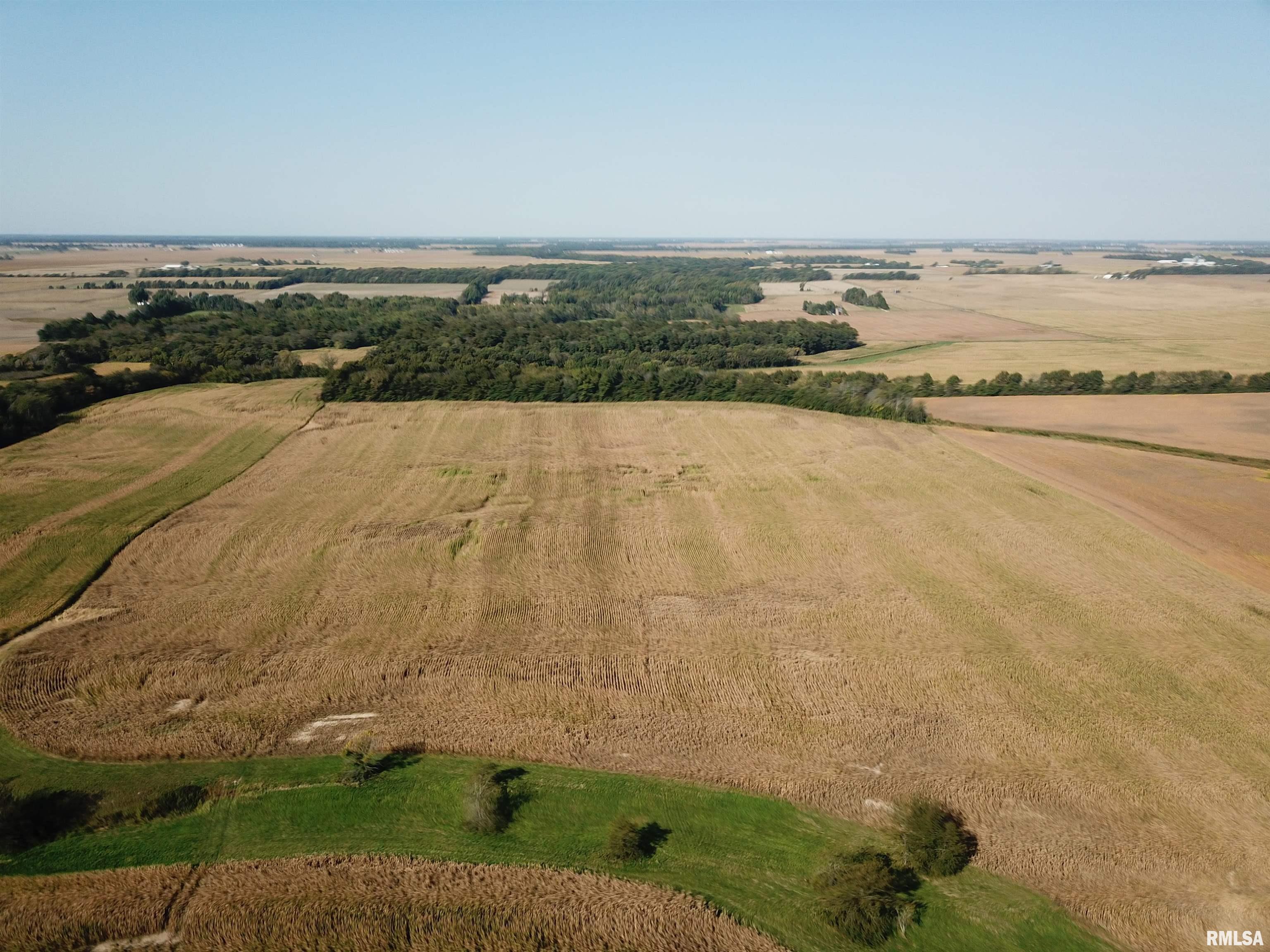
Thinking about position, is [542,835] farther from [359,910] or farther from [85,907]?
[85,907]

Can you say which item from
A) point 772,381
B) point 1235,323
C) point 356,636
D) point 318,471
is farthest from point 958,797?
point 1235,323

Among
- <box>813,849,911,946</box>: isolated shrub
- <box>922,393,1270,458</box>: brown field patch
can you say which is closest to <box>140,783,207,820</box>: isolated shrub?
<box>813,849,911,946</box>: isolated shrub

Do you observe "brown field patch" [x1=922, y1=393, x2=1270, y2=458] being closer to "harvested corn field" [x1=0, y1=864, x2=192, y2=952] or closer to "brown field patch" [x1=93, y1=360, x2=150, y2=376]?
"harvested corn field" [x1=0, y1=864, x2=192, y2=952]

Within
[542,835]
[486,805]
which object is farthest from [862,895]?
[486,805]

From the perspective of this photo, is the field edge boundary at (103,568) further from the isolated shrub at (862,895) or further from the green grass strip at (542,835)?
the isolated shrub at (862,895)

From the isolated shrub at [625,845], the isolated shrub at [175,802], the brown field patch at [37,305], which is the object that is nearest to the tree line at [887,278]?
the brown field patch at [37,305]

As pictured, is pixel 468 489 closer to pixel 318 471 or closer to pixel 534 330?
pixel 318 471

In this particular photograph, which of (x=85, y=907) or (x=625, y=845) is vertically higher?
(x=625, y=845)
